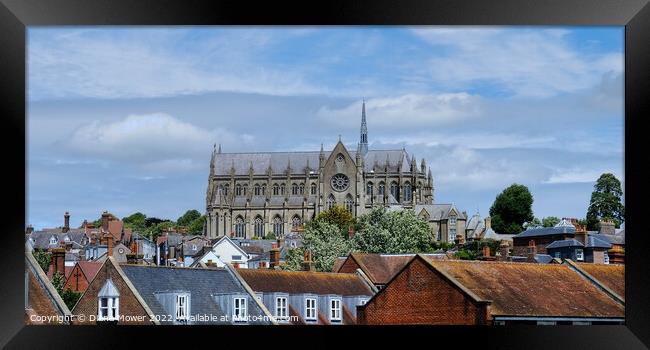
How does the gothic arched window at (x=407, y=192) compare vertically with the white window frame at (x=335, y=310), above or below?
above

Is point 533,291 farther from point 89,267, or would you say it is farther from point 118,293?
point 89,267

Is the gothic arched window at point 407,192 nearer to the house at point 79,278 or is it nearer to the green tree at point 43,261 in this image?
the green tree at point 43,261

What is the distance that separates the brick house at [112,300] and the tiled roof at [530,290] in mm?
5418

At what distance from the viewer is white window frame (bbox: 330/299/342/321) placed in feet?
74.3

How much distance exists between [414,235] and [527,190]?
28.6 m

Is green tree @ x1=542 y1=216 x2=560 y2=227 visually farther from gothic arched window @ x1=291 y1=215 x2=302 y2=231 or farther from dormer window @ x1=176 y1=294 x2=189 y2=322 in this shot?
dormer window @ x1=176 y1=294 x2=189 y2=322

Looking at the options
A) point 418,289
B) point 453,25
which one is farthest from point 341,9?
point 418,289

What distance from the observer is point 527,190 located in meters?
81.1

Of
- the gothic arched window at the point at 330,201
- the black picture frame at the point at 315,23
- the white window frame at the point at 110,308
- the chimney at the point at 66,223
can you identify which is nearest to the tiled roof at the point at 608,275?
the white window frame at the point at 110,308

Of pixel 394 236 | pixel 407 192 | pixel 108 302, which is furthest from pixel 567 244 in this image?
pixel 407 192

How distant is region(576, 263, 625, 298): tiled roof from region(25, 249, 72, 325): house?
10.6m

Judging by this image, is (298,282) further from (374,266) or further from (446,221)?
(446,221)

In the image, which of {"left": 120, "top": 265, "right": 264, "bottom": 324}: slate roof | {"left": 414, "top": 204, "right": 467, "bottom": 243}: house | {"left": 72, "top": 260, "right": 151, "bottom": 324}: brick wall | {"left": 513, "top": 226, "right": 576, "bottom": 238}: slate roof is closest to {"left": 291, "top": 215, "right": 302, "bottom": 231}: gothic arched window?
{"left": 414, "top": 204, "right": 467, "bottom": 243}: house

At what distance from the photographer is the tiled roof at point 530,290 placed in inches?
725
